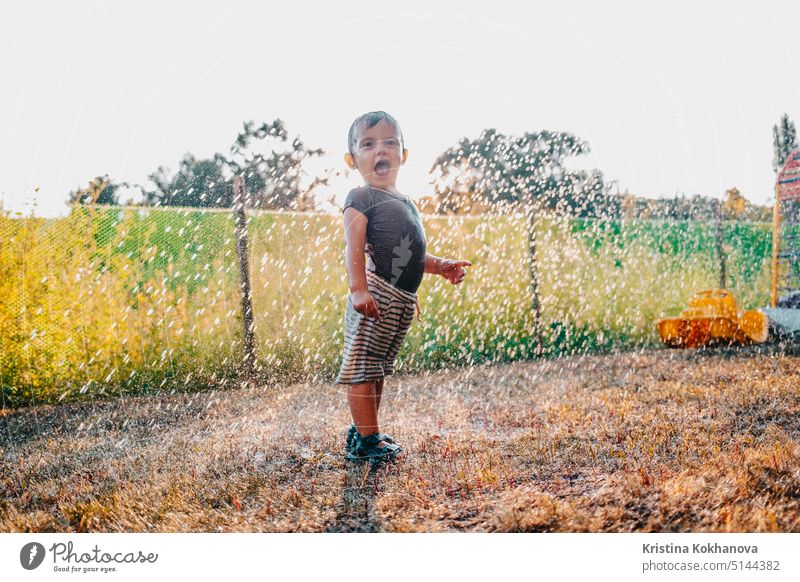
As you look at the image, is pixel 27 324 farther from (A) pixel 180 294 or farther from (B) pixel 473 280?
(B) pixel 473 280

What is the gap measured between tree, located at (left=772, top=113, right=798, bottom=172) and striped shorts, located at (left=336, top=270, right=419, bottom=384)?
59.4 inches

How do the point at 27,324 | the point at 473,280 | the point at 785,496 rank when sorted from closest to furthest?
1. the point at 785,496
2. the point at 27,324
3. the point at 473,280

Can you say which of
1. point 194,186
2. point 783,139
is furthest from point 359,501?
point 783,139

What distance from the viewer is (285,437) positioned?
1.80 metres

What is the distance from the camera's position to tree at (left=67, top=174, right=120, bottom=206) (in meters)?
2.47

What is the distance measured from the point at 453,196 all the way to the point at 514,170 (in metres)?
0.43

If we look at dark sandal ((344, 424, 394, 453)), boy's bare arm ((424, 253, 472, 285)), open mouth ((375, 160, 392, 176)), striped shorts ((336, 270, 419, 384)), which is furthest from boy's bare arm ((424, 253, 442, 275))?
dark sandal ((344, 424, 394, 453))

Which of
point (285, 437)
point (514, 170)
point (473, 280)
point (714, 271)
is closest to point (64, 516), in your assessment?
point (285, 437)

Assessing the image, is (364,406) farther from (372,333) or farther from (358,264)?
(358,264)

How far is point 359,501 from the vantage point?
126 cm

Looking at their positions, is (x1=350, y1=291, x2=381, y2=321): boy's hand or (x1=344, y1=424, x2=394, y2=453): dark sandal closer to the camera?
(x1=350, y1=291, x2=381, y2=321): boy's hand

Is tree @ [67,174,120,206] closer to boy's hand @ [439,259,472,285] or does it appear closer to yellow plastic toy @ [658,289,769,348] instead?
boy's hand @ [439,259,472,285]

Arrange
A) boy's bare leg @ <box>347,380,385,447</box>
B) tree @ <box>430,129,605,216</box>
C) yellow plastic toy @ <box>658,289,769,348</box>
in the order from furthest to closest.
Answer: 1. yellow plastic toy @ <box>658,289,769,348</box>
2. tree @ <box>430,129,605,216</box>
3. boy's bare leg @ <box>347,380,385,447</box>

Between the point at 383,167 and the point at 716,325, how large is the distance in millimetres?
2452
